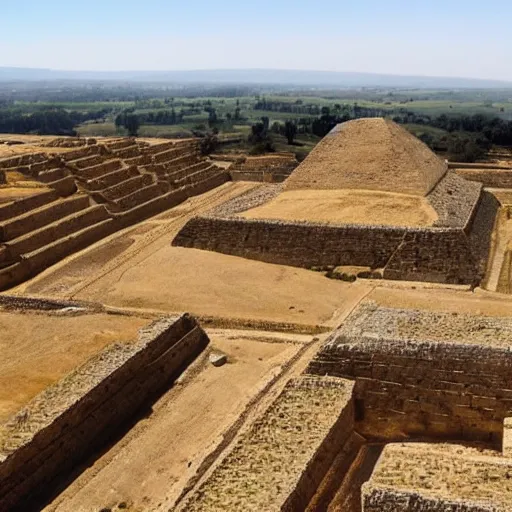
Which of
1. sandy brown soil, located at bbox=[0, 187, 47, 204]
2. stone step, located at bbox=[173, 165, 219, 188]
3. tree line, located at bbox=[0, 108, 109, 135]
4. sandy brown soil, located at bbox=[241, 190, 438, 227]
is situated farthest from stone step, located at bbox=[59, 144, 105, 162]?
tree line, located at bbox=[0, 108, 109, 135]

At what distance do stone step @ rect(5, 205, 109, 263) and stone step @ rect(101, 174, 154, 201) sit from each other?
1.50 meters

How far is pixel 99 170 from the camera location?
110 feet

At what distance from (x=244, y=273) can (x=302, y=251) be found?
2.43 metres

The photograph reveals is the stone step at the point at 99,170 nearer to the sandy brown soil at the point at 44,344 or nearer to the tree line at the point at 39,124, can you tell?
the sandy brown soil at the point at 44,344

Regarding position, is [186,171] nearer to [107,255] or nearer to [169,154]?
[169,154]

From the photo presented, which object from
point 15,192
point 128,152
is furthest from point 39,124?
point 15,192

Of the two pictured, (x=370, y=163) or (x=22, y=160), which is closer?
(x=370, y=163)

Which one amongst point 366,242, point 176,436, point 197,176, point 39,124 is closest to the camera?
point 176,436

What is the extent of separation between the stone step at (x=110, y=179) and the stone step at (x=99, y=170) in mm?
334

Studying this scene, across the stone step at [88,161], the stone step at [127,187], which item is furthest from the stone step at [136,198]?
the stone step at [88,161]

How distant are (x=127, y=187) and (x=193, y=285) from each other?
538 inches

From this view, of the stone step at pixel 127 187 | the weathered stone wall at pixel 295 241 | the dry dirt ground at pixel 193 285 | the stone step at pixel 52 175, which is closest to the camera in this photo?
the dry dirt ground at pixel 193 285

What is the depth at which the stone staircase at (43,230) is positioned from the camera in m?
23.0

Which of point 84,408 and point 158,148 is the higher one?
point 158,148
